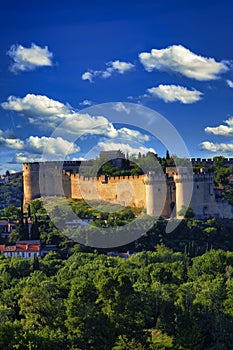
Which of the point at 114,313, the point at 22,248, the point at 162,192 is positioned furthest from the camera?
Answer: the point at 162,192

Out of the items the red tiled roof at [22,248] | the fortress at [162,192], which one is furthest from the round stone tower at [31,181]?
the red tiled roof at [22,248]

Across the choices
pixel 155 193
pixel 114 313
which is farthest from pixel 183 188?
pixel 114 313

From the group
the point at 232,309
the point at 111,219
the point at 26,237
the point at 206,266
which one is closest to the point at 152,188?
the point at 111,219

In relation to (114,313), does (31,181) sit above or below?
above

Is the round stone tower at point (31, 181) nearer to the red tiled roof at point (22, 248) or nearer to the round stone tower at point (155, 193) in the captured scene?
the round stone tower at point (155, 193)

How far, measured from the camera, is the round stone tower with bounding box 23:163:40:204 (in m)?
53.2

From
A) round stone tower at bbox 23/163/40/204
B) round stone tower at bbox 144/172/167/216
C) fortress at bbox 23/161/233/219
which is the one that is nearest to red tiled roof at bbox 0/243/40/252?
round stone tower at bbox 144/172/167/216

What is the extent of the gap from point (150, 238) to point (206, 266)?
28.6ft

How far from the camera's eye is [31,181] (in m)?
53.3

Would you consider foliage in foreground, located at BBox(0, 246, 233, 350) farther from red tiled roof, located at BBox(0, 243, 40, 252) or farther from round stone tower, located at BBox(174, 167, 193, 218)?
round stone tower, located at BBox(174, 167, 193, 218)

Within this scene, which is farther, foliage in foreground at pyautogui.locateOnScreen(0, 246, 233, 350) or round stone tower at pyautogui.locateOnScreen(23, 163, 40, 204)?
round stone tower at pyautogui.locateOnScreen(23, 163, 40, 204)

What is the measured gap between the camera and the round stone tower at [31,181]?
174 ft

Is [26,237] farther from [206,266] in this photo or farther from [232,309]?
[232,309]

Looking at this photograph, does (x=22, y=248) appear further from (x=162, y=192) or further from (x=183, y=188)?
(x=183, y=188)
